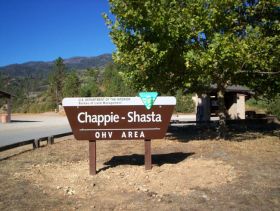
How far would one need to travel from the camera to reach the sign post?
1048 cm

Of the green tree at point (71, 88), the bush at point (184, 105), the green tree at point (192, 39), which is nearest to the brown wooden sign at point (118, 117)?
the green tree at point (192, 39)

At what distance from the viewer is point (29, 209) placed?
7.33 meters

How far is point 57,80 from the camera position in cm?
8156

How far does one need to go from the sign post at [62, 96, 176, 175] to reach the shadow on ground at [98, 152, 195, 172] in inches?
45.4

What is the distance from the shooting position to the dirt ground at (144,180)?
761cm

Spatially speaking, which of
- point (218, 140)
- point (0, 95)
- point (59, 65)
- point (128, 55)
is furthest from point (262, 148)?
point (59, 65)

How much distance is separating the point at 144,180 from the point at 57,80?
74.3 m

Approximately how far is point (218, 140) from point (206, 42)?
14.0 feet

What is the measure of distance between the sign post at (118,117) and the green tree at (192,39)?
407 centimetres

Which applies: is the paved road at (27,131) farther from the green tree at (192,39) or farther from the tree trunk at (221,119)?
the tree trunk at (221,119)

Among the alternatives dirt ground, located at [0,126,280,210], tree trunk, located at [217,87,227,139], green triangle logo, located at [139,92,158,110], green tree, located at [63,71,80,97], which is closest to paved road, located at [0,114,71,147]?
dirt ground, located at [0,126,280,210]

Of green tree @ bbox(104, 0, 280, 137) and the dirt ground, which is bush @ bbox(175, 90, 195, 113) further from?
the dirt ground

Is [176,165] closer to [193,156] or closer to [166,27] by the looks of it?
[193,156]

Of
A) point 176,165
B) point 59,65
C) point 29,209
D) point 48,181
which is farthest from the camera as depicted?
point 59,65
